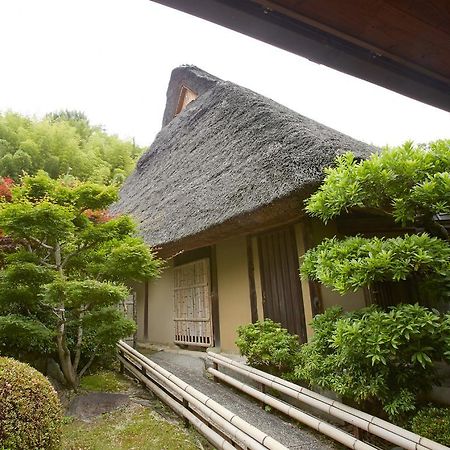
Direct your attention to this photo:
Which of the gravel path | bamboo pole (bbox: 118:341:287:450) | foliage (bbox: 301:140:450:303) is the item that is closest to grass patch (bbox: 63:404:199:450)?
bamboo pole (bbox: 118:341:287:450)

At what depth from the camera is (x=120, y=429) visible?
4.02 meters

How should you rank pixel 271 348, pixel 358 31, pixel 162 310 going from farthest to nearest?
1. pixel 162 310
2. pixel 271 348
3. pixel 358 31

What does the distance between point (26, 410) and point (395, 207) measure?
369cm

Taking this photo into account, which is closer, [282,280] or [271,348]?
[271,348]

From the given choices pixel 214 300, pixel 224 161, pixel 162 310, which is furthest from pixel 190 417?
pixel 162 310

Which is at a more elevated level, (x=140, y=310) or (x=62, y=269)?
(x=62, y=269)

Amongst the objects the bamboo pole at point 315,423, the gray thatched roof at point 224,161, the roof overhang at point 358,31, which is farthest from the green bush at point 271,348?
the roof overhang at point 358,31

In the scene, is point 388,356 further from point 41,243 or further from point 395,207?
point 41,243

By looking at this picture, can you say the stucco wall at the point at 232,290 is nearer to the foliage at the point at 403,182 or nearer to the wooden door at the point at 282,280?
the wooden door at the point at 282,280

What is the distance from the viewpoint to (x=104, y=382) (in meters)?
5.57

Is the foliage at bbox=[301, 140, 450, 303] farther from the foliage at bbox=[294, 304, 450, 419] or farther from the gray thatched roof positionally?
the gray thatched roof

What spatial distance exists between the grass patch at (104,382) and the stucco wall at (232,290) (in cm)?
193

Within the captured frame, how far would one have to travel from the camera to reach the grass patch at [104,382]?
5.32 metres

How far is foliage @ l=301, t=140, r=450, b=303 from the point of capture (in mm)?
2961
